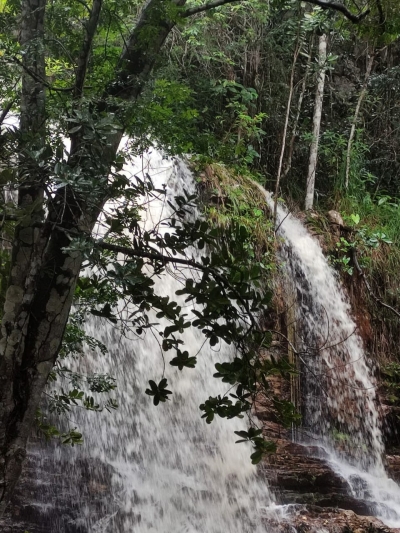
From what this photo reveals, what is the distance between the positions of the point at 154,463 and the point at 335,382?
114 inches

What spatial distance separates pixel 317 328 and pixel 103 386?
423 centimetres

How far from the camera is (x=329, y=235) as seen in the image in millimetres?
8719

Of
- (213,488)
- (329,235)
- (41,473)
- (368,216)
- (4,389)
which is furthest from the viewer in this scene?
(368,216)

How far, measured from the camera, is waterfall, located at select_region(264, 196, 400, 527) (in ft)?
22.9

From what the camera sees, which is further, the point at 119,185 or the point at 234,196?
the point at 234,196

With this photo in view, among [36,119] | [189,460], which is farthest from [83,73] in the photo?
[189,460]

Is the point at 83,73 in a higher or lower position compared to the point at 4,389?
higher

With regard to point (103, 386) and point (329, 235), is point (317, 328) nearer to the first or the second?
point (329, 235)

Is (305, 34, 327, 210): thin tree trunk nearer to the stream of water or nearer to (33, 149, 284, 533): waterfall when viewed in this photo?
the stream of water

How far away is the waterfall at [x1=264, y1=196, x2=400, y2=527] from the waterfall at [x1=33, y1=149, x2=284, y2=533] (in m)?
1.16

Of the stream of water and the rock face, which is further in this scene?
the stream of water

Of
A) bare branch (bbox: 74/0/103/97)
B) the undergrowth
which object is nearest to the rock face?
the undergrowth

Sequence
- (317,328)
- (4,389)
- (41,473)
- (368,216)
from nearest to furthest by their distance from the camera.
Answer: (4,389), (41,473), (317,328), (368,216)

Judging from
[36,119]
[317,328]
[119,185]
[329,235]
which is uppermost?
[329,235]
